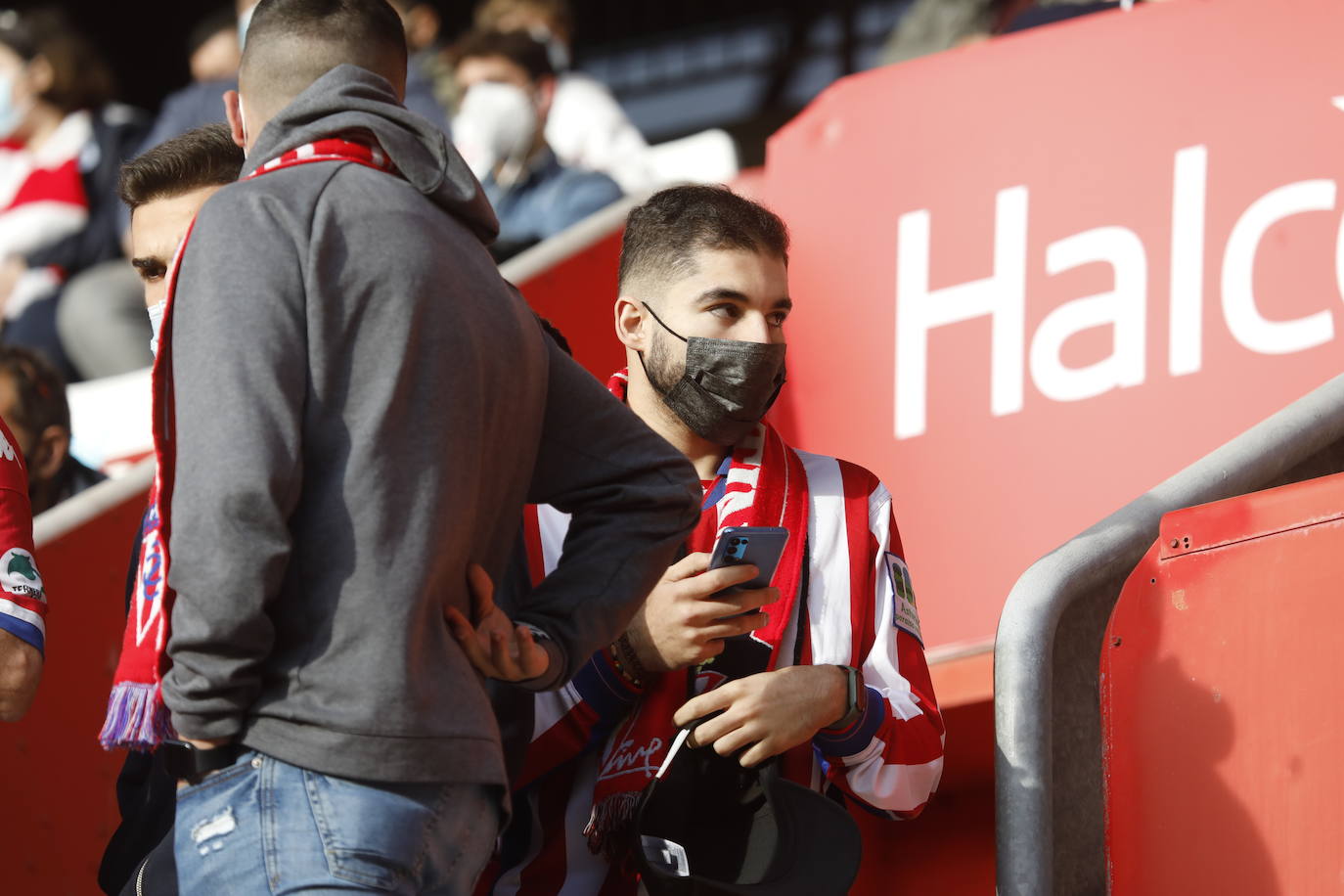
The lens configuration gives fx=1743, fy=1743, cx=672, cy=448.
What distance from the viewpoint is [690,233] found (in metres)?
3.04

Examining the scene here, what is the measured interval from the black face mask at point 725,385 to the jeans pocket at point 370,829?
1141mm

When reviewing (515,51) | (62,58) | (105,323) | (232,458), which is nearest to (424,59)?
(515,51)

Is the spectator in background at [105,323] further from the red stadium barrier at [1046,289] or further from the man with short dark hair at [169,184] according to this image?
the man with short dark hair at [169,184]

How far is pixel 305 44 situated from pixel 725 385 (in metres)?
0.99

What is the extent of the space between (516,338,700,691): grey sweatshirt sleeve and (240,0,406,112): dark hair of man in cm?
44

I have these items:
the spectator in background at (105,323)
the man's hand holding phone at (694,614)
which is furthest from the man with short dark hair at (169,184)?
the spectator in background at (105,323)

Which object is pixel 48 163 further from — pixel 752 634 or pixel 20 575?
pixel 752 634

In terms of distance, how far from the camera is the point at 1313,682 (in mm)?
2506

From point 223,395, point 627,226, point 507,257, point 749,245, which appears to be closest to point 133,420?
point 507,257

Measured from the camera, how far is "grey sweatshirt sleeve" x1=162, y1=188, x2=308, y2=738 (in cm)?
179

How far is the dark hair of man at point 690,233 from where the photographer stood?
301cm

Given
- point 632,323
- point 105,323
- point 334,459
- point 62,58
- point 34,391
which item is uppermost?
point 334,459

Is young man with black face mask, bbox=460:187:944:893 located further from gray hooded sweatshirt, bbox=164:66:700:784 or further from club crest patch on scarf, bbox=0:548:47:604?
club crest patch on scarf, bbox=0:548:47:604

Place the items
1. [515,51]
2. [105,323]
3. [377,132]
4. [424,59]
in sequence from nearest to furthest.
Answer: [377,132]
[105,323]
[515,51]
[424,59]
